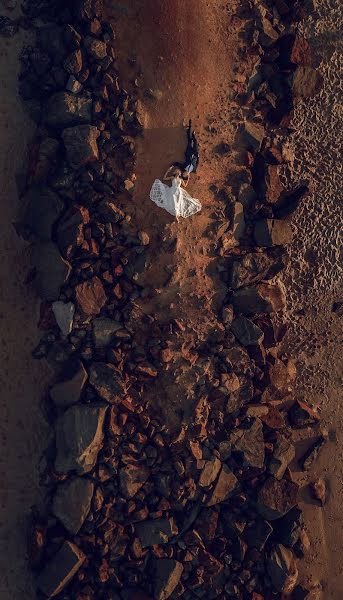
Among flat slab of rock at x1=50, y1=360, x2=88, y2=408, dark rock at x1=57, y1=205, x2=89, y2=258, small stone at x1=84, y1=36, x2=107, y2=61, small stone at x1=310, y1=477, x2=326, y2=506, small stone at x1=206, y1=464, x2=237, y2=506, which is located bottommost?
small stone at x1=310, y1=477, x2=326, y2=506

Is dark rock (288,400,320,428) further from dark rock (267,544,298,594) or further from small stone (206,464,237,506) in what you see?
dark rock (267,544,298,594)

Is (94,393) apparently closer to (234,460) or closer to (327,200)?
(234,460)

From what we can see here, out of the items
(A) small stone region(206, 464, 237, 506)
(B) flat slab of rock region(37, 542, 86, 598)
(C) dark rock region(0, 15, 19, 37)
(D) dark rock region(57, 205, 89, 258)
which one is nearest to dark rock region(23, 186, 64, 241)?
(D) dark rock region(57, 205, 89, 258)

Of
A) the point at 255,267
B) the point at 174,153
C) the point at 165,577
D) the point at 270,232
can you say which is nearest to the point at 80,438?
the point at 165,577

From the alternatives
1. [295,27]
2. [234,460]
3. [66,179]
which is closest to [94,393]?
[234,460]

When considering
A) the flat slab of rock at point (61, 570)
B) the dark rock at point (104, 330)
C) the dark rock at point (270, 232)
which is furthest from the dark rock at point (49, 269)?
the flat slab of rock at point (61, 570)

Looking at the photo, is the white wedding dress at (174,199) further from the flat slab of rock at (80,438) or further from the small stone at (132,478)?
the small stone at (132,478)

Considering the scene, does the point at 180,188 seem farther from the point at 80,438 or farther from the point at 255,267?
the point at 80,438
